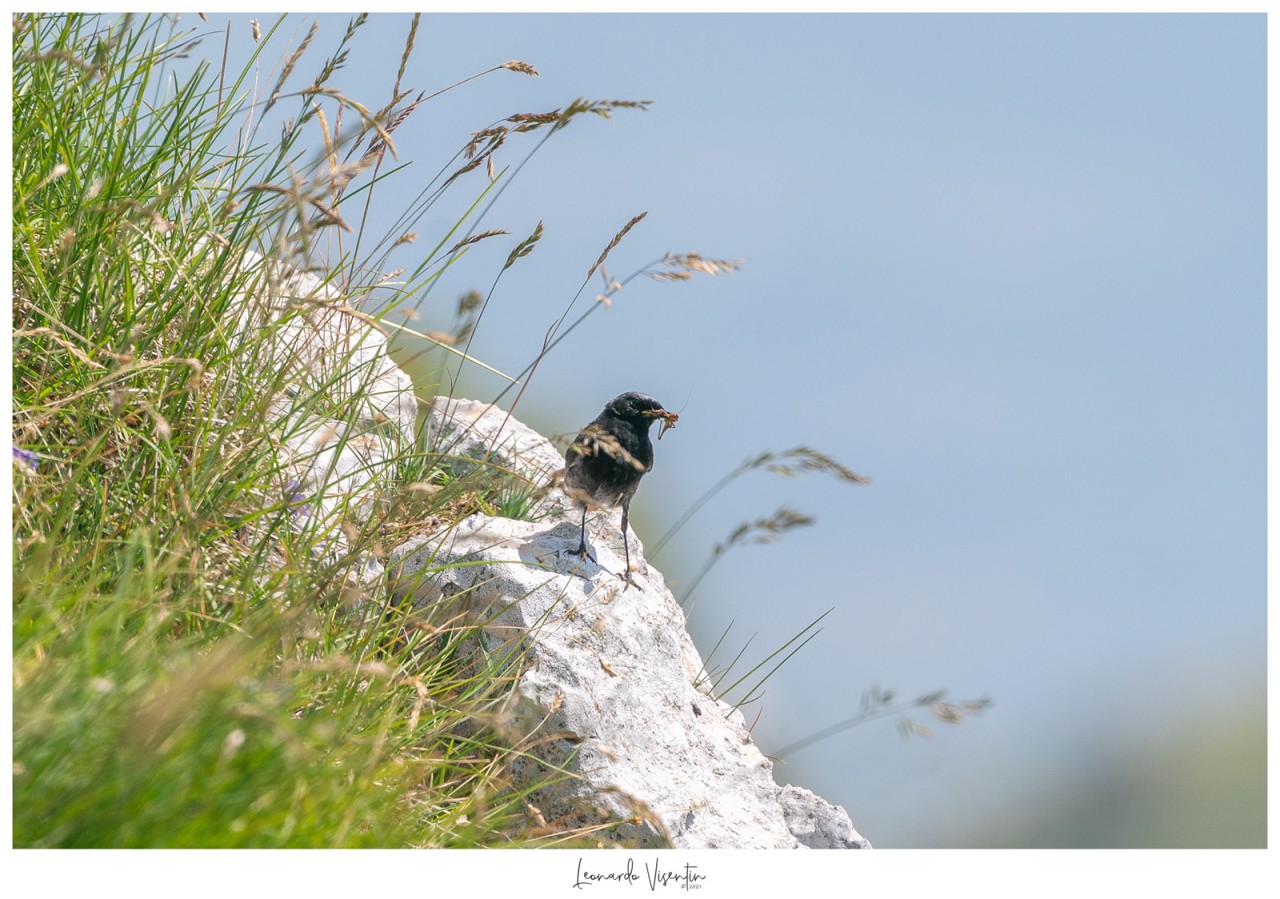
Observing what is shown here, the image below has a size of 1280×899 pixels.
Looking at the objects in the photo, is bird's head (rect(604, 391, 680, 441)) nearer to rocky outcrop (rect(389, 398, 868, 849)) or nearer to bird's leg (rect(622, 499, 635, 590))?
bird's leg (rect(622, 499, 635, 590))

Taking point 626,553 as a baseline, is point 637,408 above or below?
above

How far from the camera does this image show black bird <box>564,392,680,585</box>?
4.16 meters

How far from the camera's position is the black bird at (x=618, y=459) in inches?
164

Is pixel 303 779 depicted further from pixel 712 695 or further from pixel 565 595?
pixel 712 695

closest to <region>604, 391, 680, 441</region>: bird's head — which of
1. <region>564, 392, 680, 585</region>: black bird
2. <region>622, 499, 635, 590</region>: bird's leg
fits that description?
<region>564, 392, 680, 585</region>: black bird

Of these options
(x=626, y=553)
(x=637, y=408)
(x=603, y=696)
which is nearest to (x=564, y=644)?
(x=603, y=696)

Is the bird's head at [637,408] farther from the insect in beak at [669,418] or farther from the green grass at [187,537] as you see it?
the green grass at [187,537]

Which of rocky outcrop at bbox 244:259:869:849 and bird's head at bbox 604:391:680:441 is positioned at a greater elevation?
bird's head at bbox 604:391:680:441

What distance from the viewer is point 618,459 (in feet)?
13.1

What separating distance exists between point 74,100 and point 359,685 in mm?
2234

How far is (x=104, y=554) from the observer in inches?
116

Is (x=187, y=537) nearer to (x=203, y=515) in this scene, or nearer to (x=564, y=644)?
(x=203, y=515)

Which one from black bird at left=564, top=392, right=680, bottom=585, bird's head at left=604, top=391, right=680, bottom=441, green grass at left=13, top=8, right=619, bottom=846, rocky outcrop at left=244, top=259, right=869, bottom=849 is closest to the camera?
green grass at left=13, top=8, right=619, bottom=846
